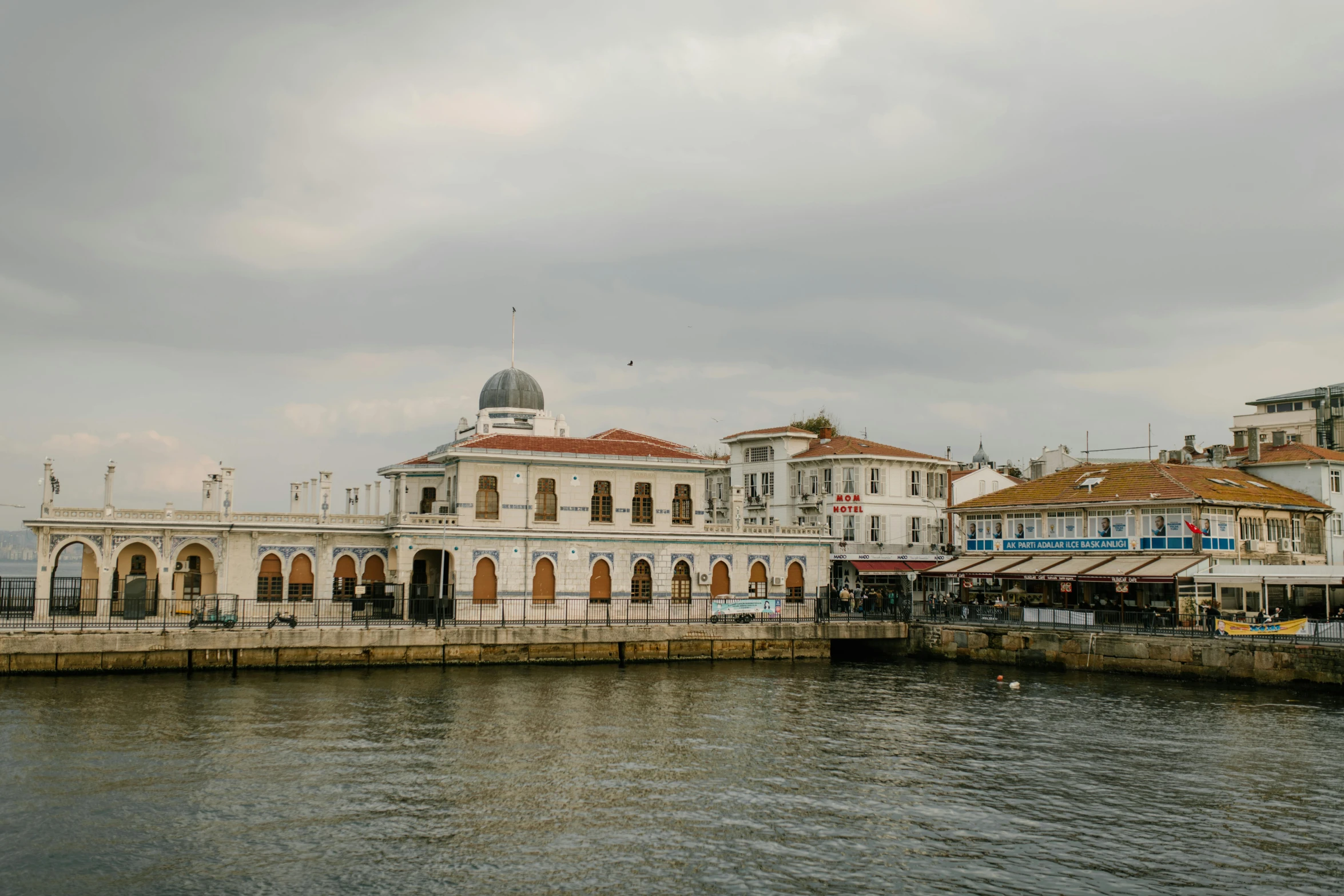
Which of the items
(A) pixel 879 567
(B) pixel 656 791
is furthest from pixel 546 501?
(B) pixel 656 791

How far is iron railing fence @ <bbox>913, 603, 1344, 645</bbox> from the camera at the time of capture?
3816 cm

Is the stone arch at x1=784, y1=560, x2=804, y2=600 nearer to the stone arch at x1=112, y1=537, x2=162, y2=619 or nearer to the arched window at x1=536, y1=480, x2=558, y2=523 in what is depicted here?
the arched window at x1=536, y1=480, x2=558, y2=523

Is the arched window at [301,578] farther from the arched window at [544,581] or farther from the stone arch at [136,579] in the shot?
the arched window at [544,581]

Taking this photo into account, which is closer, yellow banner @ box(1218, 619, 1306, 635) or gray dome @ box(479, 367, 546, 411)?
yellow banner @ box(1218, 619, 1306, 635)

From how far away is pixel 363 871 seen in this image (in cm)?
1831

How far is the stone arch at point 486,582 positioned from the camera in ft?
160

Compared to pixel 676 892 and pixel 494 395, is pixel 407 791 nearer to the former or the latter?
pixel 676 892

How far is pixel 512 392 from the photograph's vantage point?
2429 inches

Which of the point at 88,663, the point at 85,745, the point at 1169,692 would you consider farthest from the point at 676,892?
the point at 88,663

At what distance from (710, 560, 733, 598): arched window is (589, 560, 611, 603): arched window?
5.58m

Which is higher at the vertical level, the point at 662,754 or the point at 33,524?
the point at 33,524

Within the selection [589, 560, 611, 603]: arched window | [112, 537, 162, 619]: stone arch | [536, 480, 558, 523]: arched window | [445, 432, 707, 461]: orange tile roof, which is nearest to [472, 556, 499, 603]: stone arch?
[536, 480, 558, 523]: arched window

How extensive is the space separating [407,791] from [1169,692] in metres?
26.5

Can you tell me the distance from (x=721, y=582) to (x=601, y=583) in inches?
255
